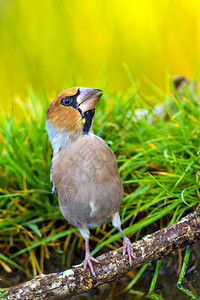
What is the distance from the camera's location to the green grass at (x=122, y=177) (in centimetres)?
328

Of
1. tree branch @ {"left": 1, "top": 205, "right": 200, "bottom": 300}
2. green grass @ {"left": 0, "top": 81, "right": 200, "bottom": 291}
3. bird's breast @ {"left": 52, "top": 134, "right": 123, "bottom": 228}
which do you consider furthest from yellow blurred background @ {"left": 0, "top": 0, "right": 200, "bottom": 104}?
tree branch @ {"left": 1, "top": 205, "right": 200, "bottom": 300}

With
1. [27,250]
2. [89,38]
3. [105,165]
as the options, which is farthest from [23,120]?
[89,38]

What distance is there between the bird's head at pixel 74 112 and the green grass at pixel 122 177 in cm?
72

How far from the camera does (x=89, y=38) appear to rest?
697 centimetres

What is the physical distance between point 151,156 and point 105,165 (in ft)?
2.90

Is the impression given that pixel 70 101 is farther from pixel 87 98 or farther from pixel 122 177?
pixel 122 177

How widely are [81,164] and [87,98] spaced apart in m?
0.43

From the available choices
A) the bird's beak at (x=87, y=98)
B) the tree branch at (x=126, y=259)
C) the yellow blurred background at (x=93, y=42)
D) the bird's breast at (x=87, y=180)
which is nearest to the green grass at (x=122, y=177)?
the bird's breast at (x=87, y=180)

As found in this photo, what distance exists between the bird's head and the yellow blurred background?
11.3ft

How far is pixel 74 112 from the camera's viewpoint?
9.22ft

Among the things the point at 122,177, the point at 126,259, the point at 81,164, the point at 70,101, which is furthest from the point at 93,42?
the point at 126,259

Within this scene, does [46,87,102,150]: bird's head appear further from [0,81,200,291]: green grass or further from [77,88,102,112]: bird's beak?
[0,81,200,291]: green grass

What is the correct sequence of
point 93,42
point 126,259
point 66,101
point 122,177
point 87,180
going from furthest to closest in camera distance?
point 93,42
point 122,177
point 66,101
point 87,180
point 126,259

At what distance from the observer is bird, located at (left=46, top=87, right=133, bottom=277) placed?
274 centimetres
